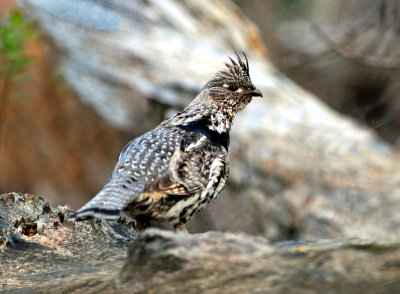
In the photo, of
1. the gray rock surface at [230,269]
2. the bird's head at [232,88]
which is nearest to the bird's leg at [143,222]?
the gray rock surface at [230,269]

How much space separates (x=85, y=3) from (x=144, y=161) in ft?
15.9

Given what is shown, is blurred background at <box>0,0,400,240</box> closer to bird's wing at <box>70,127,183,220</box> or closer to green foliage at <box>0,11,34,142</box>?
green foliage at <box>0,11,34,142</box>

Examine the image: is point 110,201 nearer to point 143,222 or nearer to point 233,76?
point 143,222

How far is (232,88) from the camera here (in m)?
5.90

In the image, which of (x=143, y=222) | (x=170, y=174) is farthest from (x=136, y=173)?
(x=143, y=222)

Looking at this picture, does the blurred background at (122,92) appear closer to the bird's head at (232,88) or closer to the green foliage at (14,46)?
the green foliage at (14,46)

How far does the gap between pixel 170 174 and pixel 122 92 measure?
4.19 meters

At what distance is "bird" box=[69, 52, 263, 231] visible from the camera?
432 cm

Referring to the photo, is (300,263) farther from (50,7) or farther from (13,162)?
(13,162)

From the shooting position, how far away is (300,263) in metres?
3.24

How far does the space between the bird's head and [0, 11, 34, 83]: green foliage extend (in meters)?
2.50

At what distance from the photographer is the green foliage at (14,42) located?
24.4 ft

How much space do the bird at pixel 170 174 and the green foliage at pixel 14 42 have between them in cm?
275

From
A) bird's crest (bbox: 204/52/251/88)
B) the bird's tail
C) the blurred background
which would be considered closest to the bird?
the bird's tail
